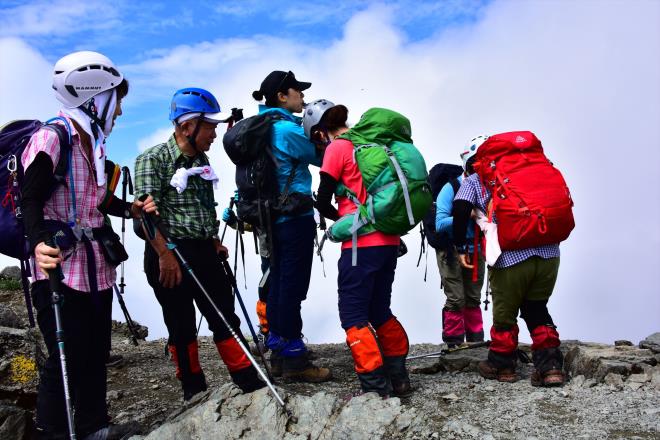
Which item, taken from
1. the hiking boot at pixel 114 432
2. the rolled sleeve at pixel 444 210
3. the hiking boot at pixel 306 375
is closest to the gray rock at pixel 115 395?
the hiking boot at pixel 306 375

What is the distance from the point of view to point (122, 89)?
5.62m

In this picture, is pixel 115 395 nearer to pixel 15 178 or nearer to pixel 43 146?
pixel 15 178

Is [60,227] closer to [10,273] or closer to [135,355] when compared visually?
[135,355]

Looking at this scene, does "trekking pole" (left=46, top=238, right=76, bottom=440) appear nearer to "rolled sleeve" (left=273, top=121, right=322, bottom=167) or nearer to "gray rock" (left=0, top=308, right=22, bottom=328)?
"rolled sleeve" (left=273, top=121, right=322, bottom=167)

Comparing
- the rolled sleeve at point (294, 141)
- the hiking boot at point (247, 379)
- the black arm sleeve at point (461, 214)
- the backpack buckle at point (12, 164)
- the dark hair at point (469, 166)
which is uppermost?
the rolled sleeve at point (294, 141)

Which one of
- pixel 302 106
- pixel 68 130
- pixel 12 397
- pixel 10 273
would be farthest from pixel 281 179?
pixel 10 273

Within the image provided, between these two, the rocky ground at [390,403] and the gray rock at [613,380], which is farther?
the gray rock at [613,380]

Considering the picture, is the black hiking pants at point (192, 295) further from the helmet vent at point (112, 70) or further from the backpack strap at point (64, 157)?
the helmet vent at point (112, 70)

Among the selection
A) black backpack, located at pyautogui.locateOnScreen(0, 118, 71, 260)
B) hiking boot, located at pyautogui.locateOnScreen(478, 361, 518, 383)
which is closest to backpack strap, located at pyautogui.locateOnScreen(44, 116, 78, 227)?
black backpack, located at pyautogui.locateOnScreen(0, 118, 71, 260)

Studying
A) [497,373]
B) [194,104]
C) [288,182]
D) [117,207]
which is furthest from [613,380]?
[117,207]

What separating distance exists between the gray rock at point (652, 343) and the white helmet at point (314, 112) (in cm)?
577

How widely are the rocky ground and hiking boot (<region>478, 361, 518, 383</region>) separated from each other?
9 cm

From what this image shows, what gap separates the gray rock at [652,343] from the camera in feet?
30.2

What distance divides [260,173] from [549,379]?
399cm
